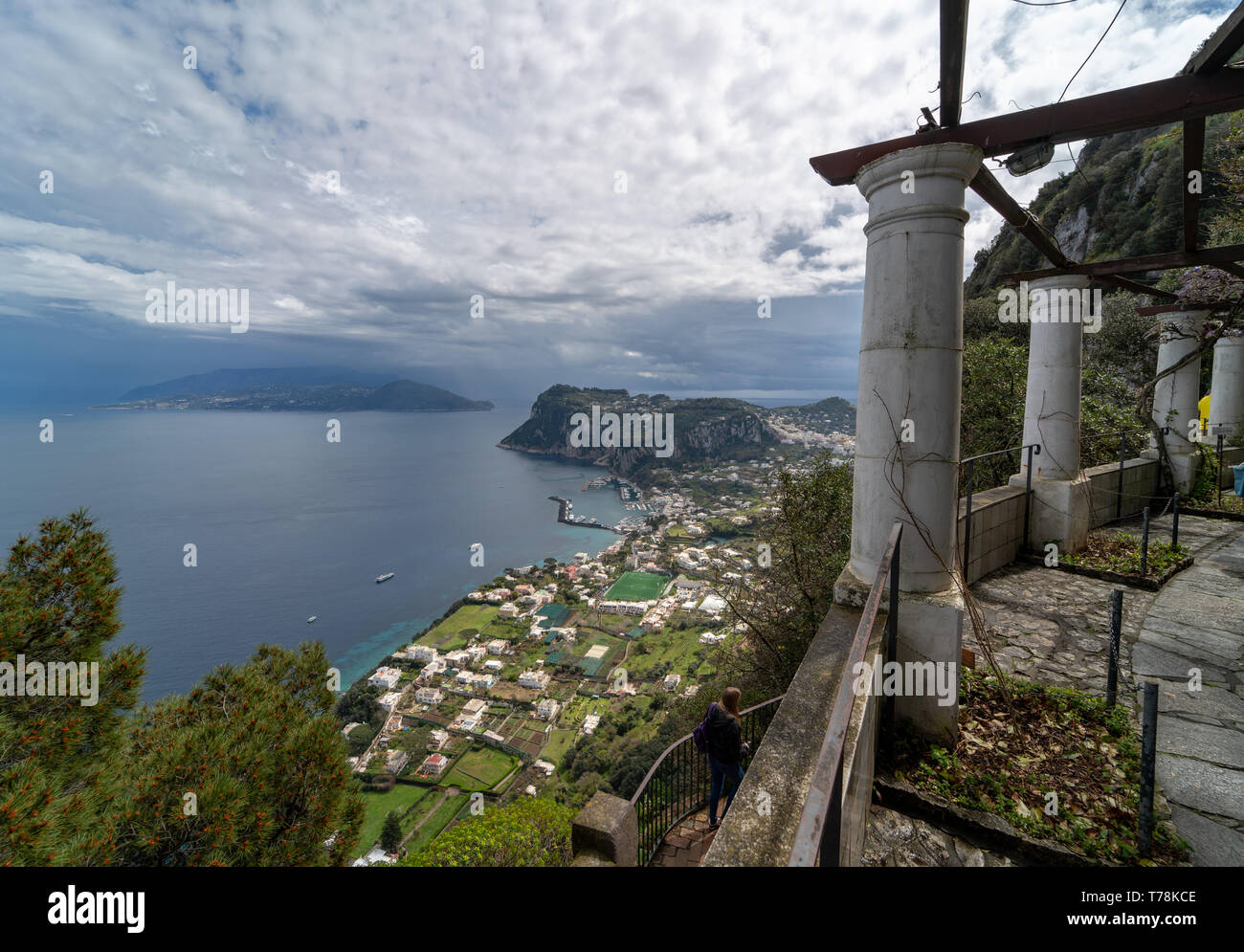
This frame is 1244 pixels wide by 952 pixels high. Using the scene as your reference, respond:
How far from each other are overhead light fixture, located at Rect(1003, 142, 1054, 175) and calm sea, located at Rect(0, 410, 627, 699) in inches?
306

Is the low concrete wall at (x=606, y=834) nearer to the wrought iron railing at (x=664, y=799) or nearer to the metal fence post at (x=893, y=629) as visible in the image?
the wrought iron railing at (x=664, y=799)

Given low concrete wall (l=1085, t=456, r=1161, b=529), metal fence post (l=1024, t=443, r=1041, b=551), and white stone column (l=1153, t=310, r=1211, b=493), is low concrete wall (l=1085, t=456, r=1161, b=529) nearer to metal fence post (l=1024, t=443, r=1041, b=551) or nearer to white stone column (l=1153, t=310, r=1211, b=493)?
white stone column (l=1153, t=310, r=1211, b=493)

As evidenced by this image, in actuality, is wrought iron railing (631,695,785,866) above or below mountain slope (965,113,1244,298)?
below

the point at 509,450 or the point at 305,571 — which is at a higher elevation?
the point at 509,450

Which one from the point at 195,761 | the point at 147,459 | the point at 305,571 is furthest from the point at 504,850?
the point at 147,459

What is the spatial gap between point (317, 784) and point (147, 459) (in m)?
112

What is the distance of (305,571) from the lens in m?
Result: 41.3

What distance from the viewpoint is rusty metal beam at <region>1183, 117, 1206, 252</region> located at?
12.1 ft

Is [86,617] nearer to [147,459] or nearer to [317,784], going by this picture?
[317,784]

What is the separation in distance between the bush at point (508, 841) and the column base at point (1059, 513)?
7.12 metres

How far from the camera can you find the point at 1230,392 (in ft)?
32.1

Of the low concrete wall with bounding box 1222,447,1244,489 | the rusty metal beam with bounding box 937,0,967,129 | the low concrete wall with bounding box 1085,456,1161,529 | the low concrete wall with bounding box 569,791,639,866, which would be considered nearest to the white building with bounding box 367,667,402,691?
the low concrete wall with bounding box 569,791,639,866

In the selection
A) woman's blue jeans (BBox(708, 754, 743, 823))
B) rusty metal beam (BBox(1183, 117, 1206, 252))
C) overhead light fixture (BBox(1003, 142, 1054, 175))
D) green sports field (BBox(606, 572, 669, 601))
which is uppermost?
rusty metal beam (BBox(1183, 117, 1206, 252))

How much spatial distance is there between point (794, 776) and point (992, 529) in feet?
16.1
